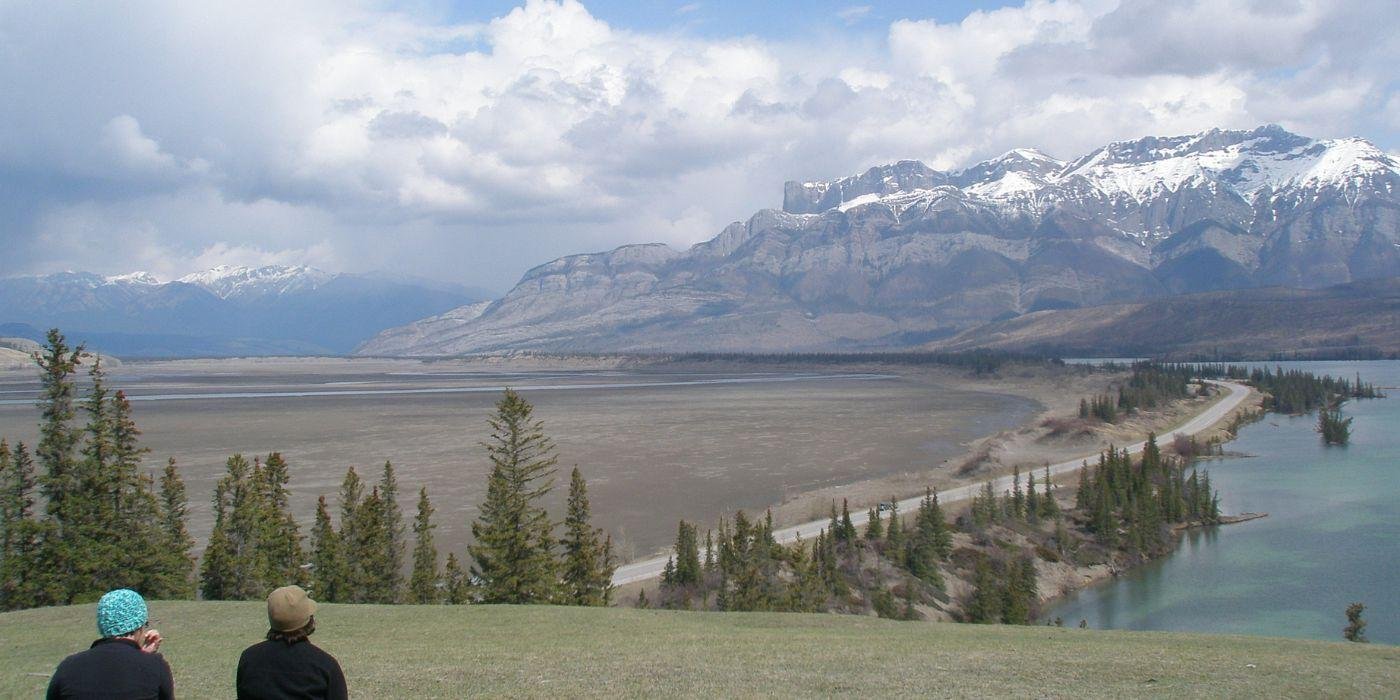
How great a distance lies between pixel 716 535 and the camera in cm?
5072

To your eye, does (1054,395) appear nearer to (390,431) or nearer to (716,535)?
(390,431)

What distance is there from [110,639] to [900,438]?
90416mm

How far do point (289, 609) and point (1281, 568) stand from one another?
176ft

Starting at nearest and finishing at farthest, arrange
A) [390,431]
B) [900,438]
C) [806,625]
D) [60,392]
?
[806,625] < [60,392] < [900,438] < [390,431]

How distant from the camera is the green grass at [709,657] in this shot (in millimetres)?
13789

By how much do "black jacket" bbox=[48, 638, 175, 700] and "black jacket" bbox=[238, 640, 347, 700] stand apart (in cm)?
51

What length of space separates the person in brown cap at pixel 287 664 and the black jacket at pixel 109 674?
535 mm

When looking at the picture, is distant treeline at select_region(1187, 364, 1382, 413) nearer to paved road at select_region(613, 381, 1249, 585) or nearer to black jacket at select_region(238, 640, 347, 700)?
paved road at select_region(613, 381, 1249, 585)

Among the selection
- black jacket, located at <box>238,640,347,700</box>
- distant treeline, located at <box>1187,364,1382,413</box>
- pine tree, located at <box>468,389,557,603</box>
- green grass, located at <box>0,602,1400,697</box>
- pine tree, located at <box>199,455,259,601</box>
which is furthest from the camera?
distant treeline, located at <box>1187,364,1382,413</box>

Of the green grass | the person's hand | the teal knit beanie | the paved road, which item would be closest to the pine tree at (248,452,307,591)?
the green grass

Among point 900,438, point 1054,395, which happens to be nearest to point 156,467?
point 900,438

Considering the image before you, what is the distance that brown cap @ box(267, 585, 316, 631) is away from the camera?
670cm

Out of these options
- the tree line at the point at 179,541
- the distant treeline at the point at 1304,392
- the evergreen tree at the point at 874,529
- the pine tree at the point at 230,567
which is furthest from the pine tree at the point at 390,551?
the distant treeline at the point at 1304,392

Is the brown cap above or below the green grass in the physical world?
above
